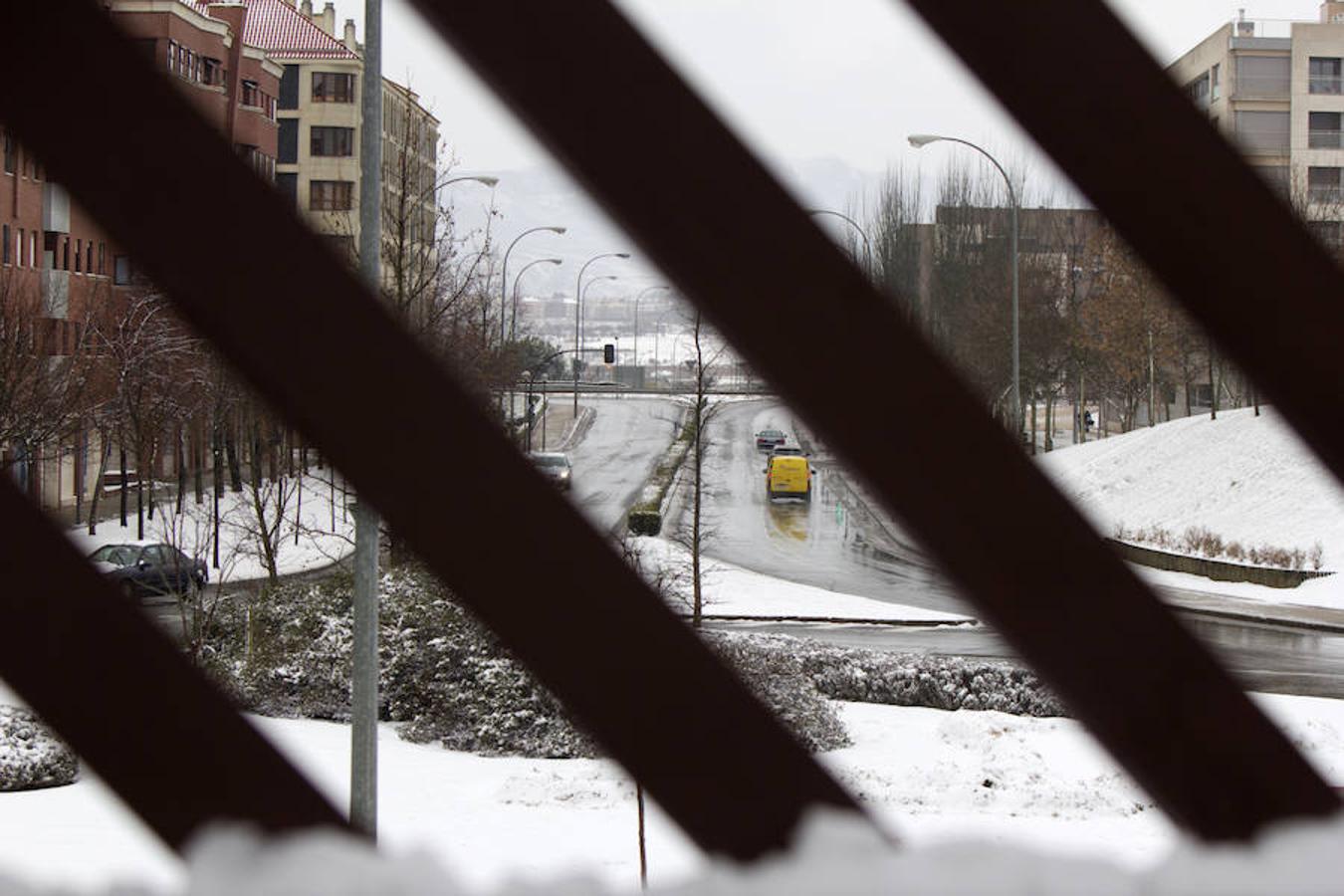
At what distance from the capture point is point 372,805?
37.9 feet

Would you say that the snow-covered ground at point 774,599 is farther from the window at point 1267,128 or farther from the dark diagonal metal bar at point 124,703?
the window at point 1267,128

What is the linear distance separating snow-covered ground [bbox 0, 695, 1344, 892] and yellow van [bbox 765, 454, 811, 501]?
105 ft

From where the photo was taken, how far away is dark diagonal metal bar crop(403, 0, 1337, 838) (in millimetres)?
970

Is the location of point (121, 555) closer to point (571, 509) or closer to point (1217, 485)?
point (1217, 485)

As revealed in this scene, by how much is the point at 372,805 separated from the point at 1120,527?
3224 cm

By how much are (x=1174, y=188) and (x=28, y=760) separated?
50.6ft

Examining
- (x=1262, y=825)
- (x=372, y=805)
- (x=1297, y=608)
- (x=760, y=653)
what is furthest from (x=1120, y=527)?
(x=1262, y=825)

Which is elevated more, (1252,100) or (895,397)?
(1252,100)

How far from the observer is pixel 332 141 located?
240 feet

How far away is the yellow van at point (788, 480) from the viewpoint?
168 feet

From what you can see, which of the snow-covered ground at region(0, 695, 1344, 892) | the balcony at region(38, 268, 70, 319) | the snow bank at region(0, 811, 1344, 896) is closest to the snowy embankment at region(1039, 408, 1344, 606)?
the snow-covered ground at region(0, 695, 1344, 892)

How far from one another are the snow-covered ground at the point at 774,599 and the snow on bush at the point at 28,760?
518 inches

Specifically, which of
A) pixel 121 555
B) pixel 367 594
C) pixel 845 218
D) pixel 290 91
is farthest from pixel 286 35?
pixel 367 594

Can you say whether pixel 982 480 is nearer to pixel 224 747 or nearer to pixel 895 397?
pixel 895 397
